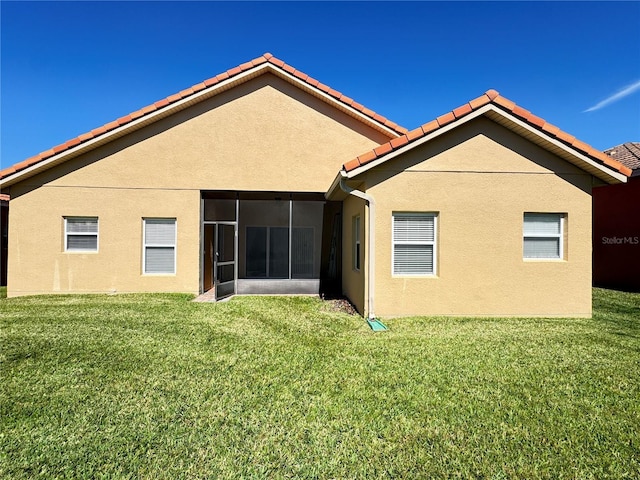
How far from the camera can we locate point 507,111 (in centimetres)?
783

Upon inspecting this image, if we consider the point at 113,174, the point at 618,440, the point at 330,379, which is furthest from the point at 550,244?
the point at 113,174

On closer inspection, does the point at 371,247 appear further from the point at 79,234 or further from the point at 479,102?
the point at 79,234

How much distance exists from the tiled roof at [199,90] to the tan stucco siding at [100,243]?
107 cm

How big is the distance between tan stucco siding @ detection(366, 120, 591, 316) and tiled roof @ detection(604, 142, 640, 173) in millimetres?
8793

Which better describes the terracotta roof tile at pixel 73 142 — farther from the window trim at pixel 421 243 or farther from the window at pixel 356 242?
the window trim at pixel 421 243

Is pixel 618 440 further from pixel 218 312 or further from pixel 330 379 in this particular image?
pixel 218 312

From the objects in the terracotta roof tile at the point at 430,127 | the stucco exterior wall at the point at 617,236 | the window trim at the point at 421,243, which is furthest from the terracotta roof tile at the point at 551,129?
the stucco exterior wall at the point at 617,236

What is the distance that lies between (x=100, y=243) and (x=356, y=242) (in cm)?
849

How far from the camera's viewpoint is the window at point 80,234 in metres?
10.9

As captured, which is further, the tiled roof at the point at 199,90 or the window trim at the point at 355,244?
the tiled roof at the point at 199,90

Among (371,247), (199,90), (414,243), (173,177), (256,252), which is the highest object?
(199,90)

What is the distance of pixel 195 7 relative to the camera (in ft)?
32.7

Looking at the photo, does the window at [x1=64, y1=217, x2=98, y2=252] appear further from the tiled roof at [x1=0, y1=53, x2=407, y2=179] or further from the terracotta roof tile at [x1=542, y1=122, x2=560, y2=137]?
the terracotta roof tile at [x1=542, y1=122, x2=560, y2=137]

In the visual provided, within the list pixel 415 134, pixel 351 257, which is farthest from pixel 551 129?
pixel 351 257
